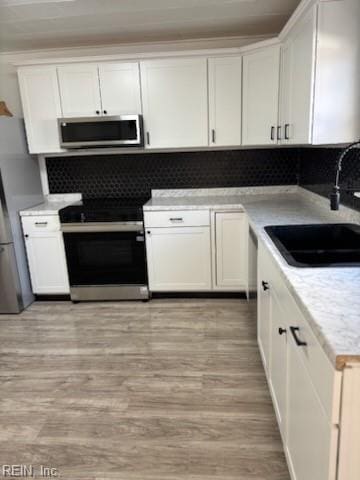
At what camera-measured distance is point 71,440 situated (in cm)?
182

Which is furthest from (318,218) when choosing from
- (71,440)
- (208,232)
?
(71,440)

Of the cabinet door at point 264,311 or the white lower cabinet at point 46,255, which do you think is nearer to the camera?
the cabinet door at point 264,311

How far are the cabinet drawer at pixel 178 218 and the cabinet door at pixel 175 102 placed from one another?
2.12 feet

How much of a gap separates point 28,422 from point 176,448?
0.85 meters

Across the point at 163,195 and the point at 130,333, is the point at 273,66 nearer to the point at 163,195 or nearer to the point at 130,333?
the point at 163,195

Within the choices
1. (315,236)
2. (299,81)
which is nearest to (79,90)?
(299,81)

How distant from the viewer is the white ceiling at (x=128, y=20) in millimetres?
2520

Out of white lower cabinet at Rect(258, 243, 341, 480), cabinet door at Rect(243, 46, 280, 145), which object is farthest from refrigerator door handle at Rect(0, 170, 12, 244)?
white lower cabinet at Rect(258, 243, 341, 480)

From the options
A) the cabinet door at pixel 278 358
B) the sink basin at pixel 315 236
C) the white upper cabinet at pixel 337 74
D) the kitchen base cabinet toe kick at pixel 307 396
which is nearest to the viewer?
the kitchen base cabinet toe kick at pixel 307 396

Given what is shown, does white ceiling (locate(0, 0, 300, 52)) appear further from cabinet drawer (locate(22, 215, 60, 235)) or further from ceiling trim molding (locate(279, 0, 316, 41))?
cabinet drawer (locate(22, 215, 60, 235))

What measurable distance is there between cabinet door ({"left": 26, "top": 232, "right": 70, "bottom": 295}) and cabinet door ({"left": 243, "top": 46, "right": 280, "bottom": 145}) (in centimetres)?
202

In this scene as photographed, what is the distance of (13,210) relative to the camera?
3219 millimetres

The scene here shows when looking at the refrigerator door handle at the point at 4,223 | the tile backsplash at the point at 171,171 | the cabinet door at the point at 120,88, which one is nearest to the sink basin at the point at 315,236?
the tile backsplash at the point at 171,171

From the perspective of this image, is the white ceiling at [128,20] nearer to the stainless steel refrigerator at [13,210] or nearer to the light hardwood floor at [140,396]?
the stainless steel refrigerator at [13,210]
